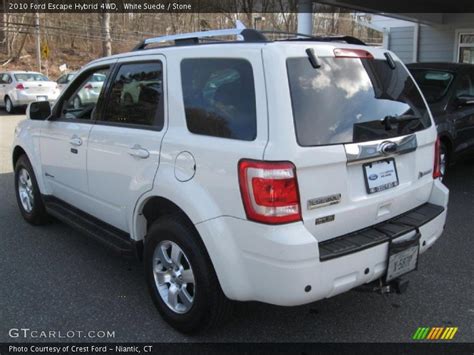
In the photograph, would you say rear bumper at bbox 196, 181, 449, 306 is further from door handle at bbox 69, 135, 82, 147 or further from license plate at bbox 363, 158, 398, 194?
door handle at bbox 69, 135, 82, 147

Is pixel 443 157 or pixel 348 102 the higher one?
pixel 348 102

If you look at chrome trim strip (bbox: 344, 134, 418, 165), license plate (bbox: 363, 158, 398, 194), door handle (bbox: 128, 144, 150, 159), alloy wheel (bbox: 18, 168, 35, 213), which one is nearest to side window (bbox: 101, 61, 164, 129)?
door handle (bbox: 128, 144, 150, 159)

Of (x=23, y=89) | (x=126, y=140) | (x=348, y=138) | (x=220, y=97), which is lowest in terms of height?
(x=23, y=89)

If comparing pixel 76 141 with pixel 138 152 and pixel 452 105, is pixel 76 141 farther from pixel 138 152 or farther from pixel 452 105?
pixel 452 105

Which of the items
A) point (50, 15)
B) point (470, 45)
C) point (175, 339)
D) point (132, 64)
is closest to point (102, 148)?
point (132, 64)

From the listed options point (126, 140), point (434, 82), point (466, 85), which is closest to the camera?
point (126, 140)

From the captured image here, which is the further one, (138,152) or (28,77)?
(28,77)

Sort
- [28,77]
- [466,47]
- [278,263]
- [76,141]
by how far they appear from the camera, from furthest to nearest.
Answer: [28,77] < [466,47] < [76,141] < [278,263]

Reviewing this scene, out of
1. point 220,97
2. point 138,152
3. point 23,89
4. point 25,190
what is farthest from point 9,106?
point 220,97

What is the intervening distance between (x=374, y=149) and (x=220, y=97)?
955 millimetres

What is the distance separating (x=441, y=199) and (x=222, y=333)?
180 centimetres

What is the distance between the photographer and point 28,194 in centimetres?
520

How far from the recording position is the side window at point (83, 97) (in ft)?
13.7

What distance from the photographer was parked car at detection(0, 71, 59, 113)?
18234 millimetres
